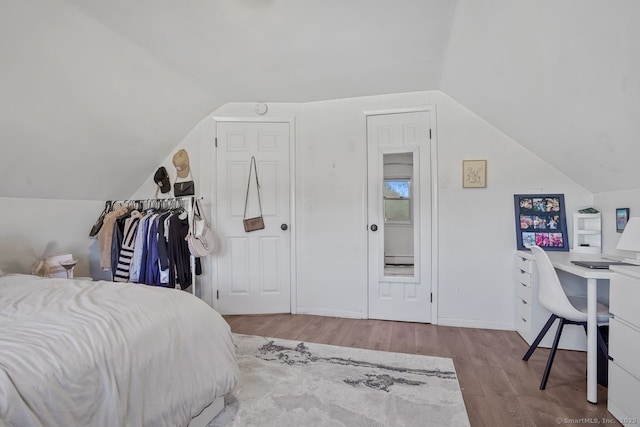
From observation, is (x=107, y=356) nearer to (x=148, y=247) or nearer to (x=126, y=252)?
(x=148, y=247)

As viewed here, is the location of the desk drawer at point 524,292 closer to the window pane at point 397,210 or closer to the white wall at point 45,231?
the window pane at point 397,210

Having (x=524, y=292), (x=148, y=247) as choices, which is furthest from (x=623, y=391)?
(x=148, y=247)

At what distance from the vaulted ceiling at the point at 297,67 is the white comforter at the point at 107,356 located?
4.32 feet

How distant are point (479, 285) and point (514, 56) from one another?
1.97 metres

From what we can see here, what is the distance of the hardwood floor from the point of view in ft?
5.65

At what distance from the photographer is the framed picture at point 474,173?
9.78 feet

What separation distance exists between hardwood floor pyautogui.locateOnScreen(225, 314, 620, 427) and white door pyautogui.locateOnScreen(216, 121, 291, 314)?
225 mm

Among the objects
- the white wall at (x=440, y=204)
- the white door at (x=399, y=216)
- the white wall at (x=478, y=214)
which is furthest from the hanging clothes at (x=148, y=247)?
the white wall at (x=478, y=214)

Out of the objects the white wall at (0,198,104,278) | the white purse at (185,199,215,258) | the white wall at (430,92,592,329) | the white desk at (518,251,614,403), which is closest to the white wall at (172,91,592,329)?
the white wall at (430,92,592,329)

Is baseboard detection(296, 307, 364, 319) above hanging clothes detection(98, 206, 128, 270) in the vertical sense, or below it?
below

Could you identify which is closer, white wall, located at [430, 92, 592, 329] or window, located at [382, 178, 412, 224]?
white wall, located at [430, 92, 592, 329]

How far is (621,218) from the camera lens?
2.28 m

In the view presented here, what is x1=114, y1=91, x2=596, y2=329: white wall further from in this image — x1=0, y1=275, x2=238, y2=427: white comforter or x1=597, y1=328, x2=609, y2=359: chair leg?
x1=0, y1=275, x2=238, y2=427: white comforter

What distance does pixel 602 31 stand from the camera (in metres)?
1.33
